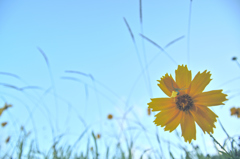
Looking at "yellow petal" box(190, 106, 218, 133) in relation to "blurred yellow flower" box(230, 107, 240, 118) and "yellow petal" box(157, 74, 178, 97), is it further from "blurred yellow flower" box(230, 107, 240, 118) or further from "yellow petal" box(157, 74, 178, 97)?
"blurred yellow flower" box(230, 107, 240, 118)

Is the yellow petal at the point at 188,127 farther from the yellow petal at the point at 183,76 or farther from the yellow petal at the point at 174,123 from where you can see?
the yellow petal at the point at 183,76

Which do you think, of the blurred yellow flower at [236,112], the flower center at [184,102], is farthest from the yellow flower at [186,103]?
the blurred yellow flower at [236,112]

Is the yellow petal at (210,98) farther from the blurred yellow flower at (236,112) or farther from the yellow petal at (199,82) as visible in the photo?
the blurred yellow flower at (236,112)

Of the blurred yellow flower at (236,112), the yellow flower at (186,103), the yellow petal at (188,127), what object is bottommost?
the yellow petal at (188,127)

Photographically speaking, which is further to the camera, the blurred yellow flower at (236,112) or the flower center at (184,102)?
the blurred yellow flower at (236,112)

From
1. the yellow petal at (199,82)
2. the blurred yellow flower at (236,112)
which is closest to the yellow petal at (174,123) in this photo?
the yellow petal at (199,82)

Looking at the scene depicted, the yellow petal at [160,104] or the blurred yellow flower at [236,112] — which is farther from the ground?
the blurred yellow flower at [236,112]

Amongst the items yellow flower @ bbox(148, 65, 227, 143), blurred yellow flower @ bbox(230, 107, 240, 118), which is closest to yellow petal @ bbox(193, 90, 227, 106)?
yellow flower @ bbox(148, 65, 227, 143)

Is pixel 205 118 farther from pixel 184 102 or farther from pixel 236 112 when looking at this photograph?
pixel 236 112
